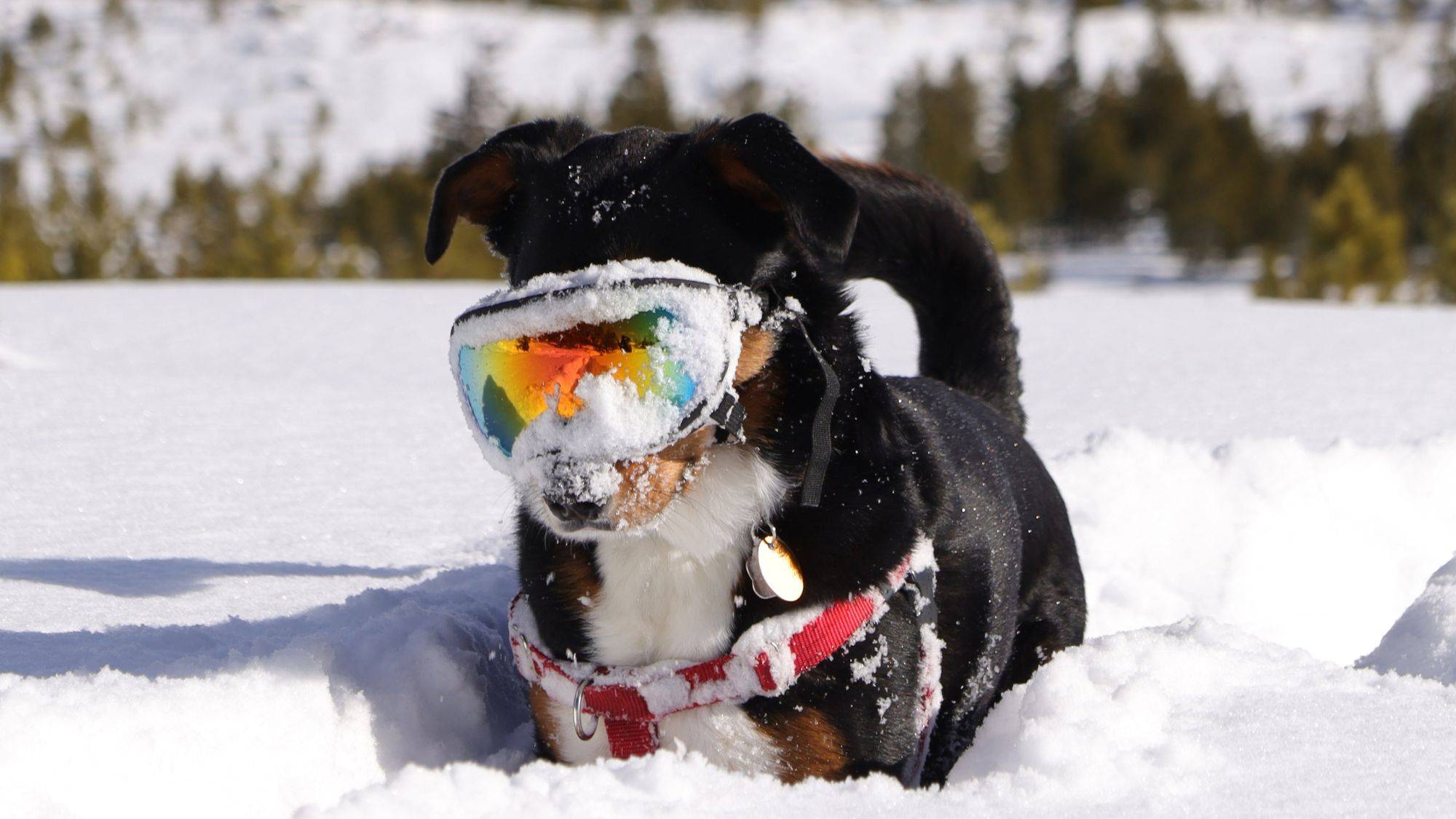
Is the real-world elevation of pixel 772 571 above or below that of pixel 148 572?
above

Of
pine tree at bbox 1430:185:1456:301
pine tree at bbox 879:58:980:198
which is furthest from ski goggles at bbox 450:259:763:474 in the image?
pine tree at bbox 879:58:980:198

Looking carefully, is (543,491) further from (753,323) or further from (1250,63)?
(1250,63)

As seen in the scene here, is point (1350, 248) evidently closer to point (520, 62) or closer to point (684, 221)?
point (684, 221)

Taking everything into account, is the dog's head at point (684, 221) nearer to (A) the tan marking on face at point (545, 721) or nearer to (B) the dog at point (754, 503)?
(B) the dog at point (754, 503)

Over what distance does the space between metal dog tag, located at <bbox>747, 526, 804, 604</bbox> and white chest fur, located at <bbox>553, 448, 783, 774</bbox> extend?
0.03 metres

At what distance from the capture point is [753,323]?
1.92m

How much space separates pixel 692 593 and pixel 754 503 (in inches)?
7.7

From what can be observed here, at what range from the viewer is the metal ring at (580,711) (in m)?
2.08

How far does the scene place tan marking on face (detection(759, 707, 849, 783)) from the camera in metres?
2.02

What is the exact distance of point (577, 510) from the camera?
184cm

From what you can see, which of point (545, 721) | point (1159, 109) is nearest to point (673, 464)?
point (545, 721)

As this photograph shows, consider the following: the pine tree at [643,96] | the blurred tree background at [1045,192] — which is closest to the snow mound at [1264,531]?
the blurred tree background at [1045,192]

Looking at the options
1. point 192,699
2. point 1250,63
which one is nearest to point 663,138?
point 192,699

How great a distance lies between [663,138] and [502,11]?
9348 cm
